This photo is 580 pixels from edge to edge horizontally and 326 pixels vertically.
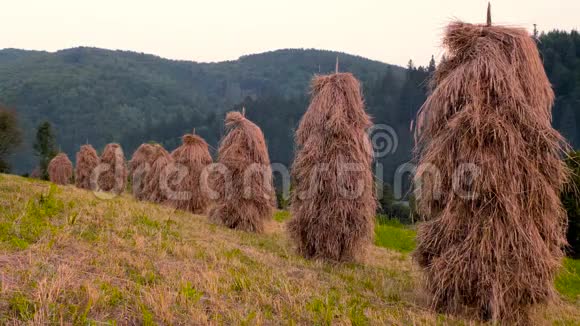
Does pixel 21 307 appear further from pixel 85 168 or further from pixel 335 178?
pixel 85 168

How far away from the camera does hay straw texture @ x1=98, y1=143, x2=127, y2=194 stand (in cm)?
3503

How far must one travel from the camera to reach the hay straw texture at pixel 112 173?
3503 cm

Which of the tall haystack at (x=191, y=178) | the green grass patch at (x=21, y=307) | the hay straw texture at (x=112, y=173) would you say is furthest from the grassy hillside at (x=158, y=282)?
the hay straw texture at (x=112, y=173)

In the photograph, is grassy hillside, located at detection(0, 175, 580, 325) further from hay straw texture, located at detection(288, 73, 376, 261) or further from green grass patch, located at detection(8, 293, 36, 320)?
hay straw texture, located at detection(288, 73, 376, 261)

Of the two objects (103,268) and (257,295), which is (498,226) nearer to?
(257,295)

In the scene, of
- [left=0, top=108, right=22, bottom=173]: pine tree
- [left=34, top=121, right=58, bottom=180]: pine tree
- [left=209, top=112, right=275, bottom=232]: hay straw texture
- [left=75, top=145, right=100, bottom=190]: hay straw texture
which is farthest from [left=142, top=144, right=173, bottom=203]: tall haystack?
[left=34, top=121, right=58, bottom=180]: pine tree

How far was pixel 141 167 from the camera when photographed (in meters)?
29.1

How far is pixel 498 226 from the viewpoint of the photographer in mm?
7176

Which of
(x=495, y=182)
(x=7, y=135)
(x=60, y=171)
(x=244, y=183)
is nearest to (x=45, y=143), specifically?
(x=7, y=135)

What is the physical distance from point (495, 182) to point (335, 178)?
4.76 meters

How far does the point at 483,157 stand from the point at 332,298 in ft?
10.5

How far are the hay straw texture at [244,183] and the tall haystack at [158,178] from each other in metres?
8.01

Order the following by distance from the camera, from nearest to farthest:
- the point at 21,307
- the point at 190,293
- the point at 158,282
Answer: the point at 21,307
the point at 190,293
the point at 158,282

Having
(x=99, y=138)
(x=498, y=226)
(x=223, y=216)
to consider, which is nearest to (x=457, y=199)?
(x=498, y=226)
